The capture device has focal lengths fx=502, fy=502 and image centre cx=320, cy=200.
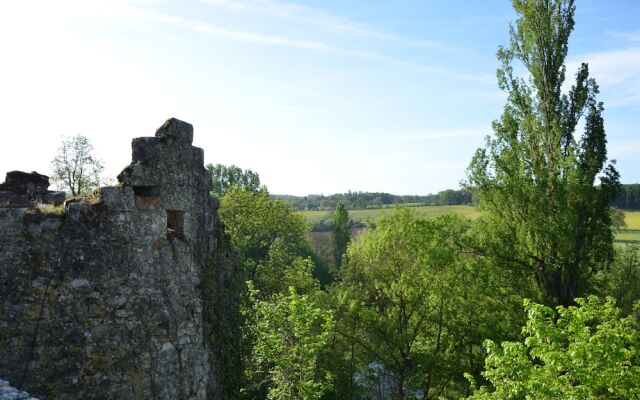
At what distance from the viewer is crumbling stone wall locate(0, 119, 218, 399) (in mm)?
9195

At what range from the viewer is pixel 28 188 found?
44.2ft

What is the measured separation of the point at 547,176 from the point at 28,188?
65.4 ft

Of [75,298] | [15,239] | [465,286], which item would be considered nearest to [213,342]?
[75,298]

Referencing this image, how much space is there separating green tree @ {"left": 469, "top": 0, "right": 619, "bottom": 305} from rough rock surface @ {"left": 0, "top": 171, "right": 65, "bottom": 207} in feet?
58.6

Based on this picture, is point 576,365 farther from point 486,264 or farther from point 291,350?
point 486,264

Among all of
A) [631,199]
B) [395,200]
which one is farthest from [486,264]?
[395,200]

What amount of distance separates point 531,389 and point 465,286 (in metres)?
10.9

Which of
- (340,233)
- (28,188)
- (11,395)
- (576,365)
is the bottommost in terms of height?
(340,233)

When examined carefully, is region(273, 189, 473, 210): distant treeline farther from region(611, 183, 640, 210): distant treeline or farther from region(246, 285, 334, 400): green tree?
region(246, 285, 334, 400): green tree

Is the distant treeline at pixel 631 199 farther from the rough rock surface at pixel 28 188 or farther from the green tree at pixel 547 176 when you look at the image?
the rough rock surface at pixel 28 188

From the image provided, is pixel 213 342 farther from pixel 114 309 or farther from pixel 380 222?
pixel 380 222

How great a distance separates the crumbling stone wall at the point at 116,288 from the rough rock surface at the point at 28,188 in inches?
149

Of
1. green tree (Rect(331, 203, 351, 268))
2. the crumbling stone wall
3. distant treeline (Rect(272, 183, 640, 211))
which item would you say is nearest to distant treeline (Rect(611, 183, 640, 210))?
distant treeline (Rect(272, 183, 640, 211))

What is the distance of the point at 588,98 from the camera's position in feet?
71.3
